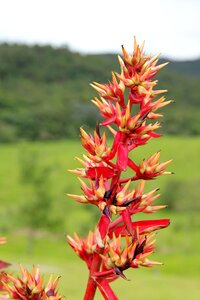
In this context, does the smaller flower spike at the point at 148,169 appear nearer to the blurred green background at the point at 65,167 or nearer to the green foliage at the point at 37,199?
the blurred green background at the point at 65,167

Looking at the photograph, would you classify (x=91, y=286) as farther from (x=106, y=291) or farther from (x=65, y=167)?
(x=65, y=167)

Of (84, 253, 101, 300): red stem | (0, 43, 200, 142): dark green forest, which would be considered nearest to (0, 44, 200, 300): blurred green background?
(0, 43, 200, 142): dark green forest

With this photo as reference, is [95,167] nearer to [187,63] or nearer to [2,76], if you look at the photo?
[2,76]

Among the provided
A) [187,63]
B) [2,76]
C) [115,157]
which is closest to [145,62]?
[115,157]

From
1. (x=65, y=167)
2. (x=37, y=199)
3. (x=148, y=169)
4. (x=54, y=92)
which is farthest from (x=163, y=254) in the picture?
(x=54, y=92)

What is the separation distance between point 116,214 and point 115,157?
0.39 feet

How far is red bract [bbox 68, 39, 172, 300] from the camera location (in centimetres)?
133

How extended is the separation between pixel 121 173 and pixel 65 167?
92090 mm

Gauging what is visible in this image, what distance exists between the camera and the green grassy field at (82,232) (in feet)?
98.5

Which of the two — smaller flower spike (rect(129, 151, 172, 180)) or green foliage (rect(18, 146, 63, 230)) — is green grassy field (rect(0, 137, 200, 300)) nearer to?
green foliage (rect(18, 146, 63, 230))

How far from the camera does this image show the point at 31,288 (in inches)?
53.9

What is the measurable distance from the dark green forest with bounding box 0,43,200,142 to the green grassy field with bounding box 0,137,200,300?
13.4 feet

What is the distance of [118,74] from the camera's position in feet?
4.93

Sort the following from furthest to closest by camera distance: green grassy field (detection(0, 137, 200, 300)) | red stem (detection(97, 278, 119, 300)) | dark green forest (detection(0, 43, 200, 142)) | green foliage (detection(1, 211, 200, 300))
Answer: dark green forest (detection(0, 43, 200, 142)) < green foliage (detection(1, 211, 200, 300)) < green grassy field (detection(0, 137, 200, 300)) < red stem (detection(97, 278, 119, 300))
